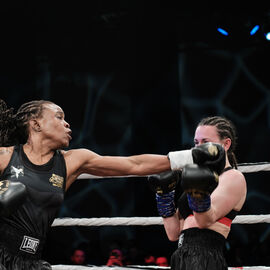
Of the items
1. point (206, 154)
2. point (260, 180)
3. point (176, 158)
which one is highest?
point (260, 180)

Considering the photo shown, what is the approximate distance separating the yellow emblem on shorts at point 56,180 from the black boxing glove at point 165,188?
34cm

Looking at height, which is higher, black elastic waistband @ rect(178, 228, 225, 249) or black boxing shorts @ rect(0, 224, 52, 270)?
black elastic waistband @ rect(178, 228, 225, 249)

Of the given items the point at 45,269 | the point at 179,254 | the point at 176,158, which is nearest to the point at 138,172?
the point at 176,158

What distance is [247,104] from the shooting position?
532 centimetres

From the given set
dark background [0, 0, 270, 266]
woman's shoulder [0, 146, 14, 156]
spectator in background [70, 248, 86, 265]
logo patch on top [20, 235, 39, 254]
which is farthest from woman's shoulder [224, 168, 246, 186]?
dark background [0, 0, 270, 266]

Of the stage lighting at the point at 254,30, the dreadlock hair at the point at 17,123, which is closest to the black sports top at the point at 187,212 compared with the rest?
the dreadlock hair at the point at 17,123

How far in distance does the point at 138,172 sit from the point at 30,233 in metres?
0.47

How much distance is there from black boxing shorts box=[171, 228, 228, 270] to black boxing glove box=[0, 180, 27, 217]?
1.96 ft

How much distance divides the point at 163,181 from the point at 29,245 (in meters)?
0.55

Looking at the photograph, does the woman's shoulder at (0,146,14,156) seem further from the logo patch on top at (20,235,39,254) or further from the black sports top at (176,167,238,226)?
the black sports top at (176,167,238,226)

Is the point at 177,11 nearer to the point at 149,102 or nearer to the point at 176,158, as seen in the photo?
the point at 149,102

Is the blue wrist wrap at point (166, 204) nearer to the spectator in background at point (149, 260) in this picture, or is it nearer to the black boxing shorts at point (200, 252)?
the black boxing shorts at point (200, 252)

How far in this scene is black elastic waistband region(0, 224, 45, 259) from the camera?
5.64 ft

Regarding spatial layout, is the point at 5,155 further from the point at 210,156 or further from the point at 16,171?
the point at 210,156
